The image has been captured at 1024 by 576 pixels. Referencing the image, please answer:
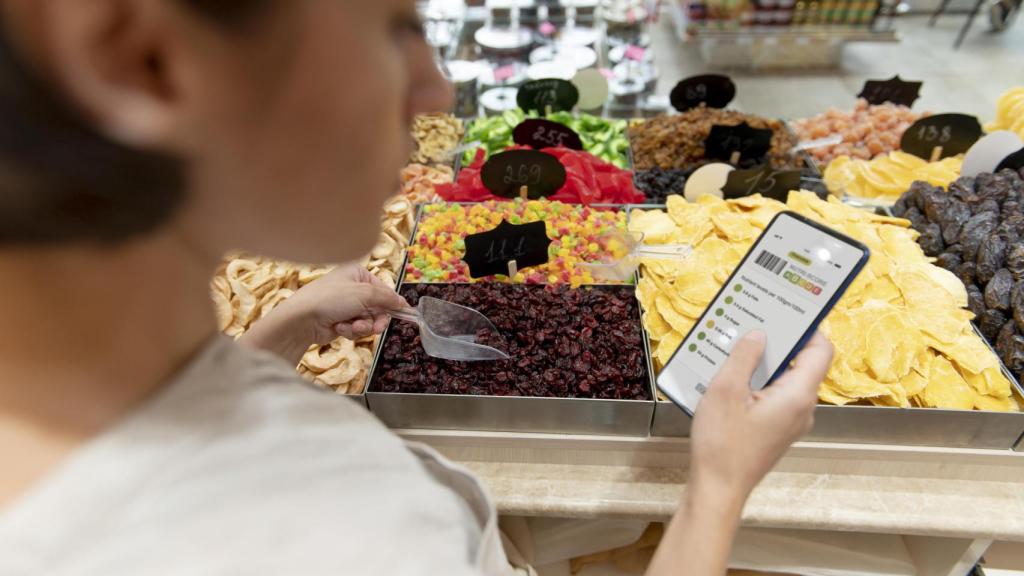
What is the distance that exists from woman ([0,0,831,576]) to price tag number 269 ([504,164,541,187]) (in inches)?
59.2

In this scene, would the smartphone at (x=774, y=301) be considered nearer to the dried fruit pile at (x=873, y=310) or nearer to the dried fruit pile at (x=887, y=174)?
the dried fruit pile at (x=873, y=310)

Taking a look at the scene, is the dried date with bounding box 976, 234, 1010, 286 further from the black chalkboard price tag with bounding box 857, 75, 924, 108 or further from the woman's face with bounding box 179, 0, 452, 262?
the woman's face with bounding box 179, 0, 452, 262

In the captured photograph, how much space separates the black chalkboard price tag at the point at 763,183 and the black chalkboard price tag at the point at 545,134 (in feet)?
2.14

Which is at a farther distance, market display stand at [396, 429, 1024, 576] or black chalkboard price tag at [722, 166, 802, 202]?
black chalkboard price tag at [722, 166, 802, 202]

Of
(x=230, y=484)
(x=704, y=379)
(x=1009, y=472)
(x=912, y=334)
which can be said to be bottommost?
(x=1009, y=472)

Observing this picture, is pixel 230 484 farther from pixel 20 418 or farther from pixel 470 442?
pixel 470 442

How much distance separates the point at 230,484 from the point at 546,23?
4.10 m

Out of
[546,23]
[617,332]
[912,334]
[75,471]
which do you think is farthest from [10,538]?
[546,23]

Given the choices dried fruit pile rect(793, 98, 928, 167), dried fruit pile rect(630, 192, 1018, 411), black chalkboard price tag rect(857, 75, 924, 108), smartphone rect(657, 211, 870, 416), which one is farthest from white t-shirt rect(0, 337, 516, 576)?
black chalkboard price tag rect(857, 75, 924, 108)

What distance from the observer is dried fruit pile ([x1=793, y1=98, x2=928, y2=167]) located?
2.39m

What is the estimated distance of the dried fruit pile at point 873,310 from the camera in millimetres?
1309

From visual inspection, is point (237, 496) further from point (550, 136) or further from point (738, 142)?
point (738, 142)

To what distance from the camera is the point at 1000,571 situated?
4.91 ft

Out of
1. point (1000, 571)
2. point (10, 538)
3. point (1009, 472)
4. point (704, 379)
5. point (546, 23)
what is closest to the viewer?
point (10, 538)
